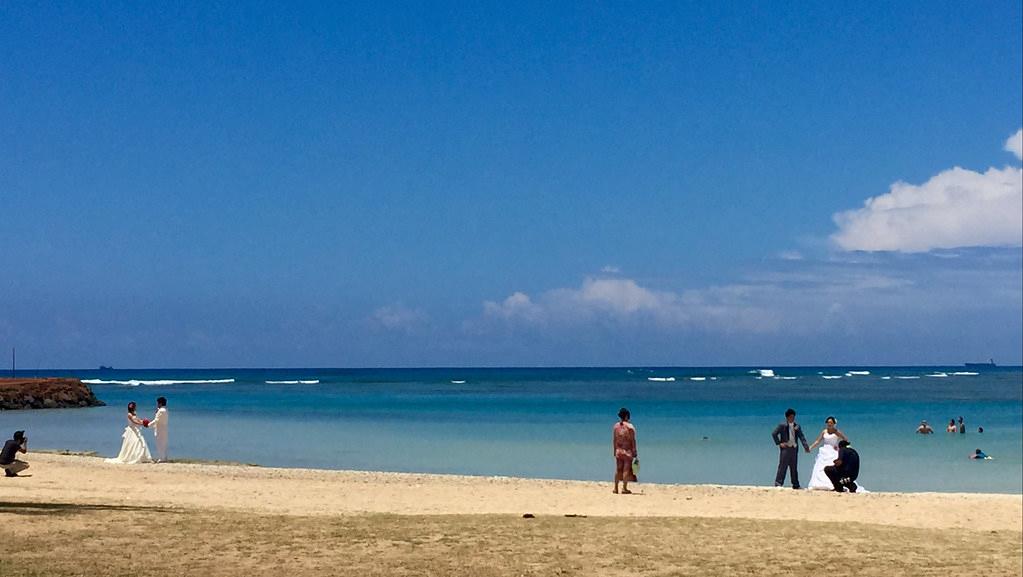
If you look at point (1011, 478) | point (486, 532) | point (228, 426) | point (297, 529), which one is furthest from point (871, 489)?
point (228, 426)

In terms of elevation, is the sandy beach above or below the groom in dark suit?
below

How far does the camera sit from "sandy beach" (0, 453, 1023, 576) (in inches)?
433

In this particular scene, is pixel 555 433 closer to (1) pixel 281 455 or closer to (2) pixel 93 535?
(1) pixel 281 455

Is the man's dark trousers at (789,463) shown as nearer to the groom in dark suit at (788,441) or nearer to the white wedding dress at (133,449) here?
the groom in dark suit at (788,441)

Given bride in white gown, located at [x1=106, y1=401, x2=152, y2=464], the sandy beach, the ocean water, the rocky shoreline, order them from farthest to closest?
the rocky shoreline < the ocean water < bride in white gown, located at [x1=106, y1=401, x2=152, y2=464] < the sandy beach

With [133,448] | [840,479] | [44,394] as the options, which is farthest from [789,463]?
[44,394]

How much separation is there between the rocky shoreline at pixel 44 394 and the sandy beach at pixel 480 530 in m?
42.6

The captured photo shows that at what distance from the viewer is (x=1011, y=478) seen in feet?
89.1

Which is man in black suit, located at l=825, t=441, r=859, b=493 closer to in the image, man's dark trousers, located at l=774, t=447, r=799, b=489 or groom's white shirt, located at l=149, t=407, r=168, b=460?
man's dark trousers, located at l=774, t=447, r=799, b=489

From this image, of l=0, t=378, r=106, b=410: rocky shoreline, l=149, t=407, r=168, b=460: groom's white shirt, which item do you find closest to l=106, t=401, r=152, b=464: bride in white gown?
l=149, t=407, r=168, b=460: groom's white shirt

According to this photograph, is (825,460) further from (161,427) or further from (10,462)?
(10,462)

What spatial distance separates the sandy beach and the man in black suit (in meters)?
0.48

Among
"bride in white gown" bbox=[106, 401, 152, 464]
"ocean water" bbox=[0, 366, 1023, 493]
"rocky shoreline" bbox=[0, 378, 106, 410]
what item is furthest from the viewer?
"rocky shoreline" bbox=[0, 378, 106, 410]

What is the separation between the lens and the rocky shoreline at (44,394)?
59.2m
